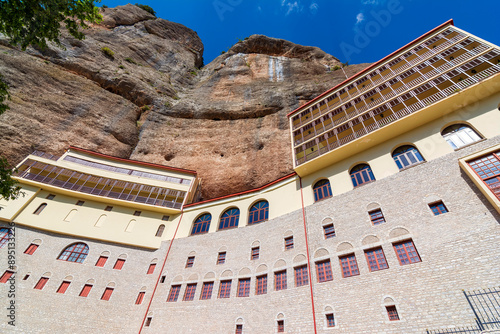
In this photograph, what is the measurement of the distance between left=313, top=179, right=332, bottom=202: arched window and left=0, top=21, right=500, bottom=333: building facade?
10 cm

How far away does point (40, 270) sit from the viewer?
58.8 feet

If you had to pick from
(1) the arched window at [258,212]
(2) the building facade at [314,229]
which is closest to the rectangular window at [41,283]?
(2) the building facade at [314,229]

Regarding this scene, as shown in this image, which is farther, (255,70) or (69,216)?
(255,70)

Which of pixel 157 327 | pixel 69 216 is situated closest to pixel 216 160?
pixel 69 216

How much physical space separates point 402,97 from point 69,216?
95.6ft

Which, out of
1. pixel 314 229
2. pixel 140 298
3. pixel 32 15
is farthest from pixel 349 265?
pixel 32 15

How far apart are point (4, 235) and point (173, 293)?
14.0 meters

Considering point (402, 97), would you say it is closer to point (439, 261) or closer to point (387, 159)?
point (387, 159)

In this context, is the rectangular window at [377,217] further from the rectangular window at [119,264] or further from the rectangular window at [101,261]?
the rectangular window at [101,261]

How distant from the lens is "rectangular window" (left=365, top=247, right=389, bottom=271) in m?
12.6

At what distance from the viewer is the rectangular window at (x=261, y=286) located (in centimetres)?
1552

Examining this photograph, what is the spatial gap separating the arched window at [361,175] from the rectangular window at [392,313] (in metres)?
7.85

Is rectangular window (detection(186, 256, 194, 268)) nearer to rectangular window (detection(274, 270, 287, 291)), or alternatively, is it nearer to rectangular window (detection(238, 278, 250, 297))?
rectangular window (detection(238, 278, 250, 297))

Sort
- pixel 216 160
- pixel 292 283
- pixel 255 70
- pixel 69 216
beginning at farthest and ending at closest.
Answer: pixel 255 70
pixel 216 160
pixel 69 216
pixel 292 283
